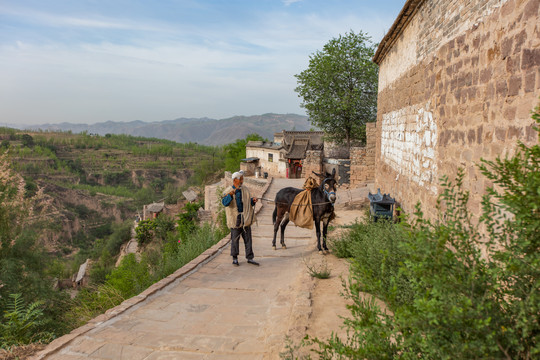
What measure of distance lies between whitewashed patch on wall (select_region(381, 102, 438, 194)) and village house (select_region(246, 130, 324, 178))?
21.2 m

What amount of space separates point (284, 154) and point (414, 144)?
93.7 ft

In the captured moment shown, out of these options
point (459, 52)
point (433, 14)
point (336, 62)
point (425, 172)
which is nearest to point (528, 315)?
point (459, 52)

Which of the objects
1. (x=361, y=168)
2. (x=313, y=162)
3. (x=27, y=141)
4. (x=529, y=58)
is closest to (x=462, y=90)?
(x=529, y=58)

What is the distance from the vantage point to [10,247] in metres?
8.77

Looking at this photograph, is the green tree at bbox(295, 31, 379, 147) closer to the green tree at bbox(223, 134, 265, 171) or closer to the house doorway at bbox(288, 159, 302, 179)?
the house doorway at bbox(288, 159, 302, 179)

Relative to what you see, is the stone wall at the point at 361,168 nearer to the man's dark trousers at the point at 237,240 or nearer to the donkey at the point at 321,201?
the donkey at the point at 321,201

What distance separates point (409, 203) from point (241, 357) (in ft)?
15.4

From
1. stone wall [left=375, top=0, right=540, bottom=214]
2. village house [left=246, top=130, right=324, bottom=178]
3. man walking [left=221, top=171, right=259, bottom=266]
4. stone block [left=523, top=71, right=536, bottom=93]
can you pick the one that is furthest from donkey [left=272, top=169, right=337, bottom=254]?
village house [left=246, top=130, right=324, bottom=178]

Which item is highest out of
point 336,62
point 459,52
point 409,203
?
point 336,62

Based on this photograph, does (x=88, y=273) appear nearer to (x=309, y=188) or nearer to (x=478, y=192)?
(x=309, y=188)

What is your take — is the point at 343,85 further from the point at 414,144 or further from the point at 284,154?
the point at 414,144

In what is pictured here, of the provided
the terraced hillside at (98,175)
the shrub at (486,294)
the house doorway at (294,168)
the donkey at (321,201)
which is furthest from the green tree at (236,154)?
the shrub at (486,294)

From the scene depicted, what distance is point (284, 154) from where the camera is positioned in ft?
115

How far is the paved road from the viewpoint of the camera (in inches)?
141
